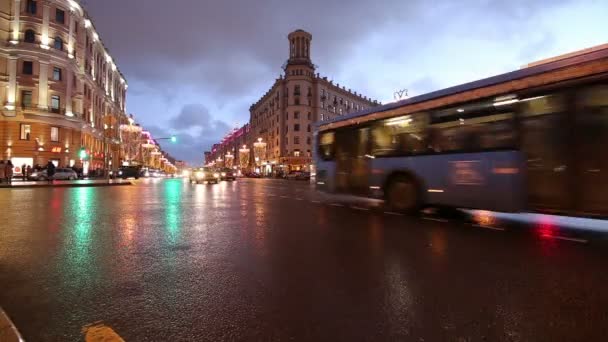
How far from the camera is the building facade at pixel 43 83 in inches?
1559

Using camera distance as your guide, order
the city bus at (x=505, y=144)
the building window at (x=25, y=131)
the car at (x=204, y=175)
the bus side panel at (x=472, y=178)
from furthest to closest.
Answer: the building window at (x=25, y=131)
the car at (x=204, y=175)
the bus side panel at (x=472, y=178)
the city bus at (x=505, y=144)

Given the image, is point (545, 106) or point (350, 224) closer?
point (545, 106)

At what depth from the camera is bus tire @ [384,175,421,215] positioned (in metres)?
9.88

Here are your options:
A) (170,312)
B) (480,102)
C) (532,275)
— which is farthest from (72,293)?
(480,102)

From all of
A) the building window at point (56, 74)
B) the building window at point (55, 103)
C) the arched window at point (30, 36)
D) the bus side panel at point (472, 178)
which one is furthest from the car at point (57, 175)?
the bus side panel at point (472, 178)

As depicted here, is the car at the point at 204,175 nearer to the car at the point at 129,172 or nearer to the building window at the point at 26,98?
the car at the point at 129,172

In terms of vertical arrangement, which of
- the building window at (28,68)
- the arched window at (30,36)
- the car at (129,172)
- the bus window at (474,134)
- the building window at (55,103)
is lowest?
the car at (129,172)

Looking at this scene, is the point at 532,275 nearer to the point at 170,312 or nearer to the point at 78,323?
the point at 170,312

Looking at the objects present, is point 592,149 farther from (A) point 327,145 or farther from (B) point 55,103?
(B) point 55,103

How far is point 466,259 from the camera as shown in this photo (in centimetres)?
496

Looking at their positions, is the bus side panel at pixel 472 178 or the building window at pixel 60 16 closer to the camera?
the bus side panel at pixel 472 178

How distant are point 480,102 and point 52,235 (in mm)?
10353

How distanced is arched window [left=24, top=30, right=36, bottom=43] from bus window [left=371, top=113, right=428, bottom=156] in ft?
164

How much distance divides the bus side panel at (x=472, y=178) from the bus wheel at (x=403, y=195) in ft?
1.06
